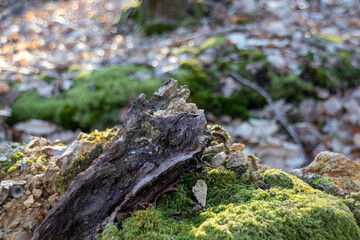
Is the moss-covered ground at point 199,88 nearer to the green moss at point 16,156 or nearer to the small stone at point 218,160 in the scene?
the green moss at point 16,156

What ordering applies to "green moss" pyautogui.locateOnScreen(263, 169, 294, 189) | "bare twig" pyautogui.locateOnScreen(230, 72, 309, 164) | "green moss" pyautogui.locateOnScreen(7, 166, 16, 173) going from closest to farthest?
"green moss" pyautogui.locateOnScreen(263, 169, 294, 189) < "green moss" pyautogui.locateOnScreen(7, 166, 16, 173) < "bare twig" pyautogui.locateOnScreen(230, 72, 309, 164)

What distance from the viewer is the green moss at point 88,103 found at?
3842mm

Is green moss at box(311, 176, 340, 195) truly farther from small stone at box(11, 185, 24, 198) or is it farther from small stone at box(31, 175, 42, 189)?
small stone at box(11, 185, 24, 198)

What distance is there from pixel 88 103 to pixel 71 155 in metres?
2.22

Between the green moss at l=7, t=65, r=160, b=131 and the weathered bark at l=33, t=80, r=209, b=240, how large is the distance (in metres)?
2.19

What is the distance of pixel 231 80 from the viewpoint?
4.02 meters

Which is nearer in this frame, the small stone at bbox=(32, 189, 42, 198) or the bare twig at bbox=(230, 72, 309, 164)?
the small stone at bbox=(32, 189, 42, 198)

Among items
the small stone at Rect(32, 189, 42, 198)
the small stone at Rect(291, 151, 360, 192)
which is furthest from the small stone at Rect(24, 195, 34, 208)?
the small stone at Rect(291, 151, 360, 192)

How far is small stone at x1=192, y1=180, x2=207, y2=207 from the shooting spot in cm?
154

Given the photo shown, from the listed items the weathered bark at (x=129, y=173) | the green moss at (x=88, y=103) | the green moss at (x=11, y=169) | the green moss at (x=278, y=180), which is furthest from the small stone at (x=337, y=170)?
the green moss at (x=88, y=103)

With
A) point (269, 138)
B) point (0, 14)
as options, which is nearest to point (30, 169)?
point (269, 138)

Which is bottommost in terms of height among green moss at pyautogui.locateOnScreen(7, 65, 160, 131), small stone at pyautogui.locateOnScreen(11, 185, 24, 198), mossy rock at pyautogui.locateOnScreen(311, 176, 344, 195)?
green moss at pyautogui.locateOnScreen(7, 65, 160, 131)

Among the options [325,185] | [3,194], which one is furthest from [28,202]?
[325,185]

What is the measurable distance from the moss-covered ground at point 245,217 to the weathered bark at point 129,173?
0.09 meters
